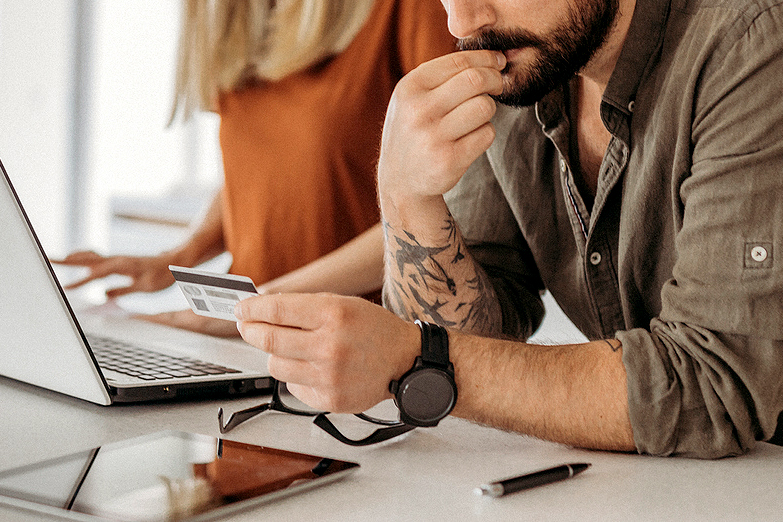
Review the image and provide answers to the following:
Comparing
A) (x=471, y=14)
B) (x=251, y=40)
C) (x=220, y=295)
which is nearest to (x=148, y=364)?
(x=220, y=295)

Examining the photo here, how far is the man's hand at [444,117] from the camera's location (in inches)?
38.9

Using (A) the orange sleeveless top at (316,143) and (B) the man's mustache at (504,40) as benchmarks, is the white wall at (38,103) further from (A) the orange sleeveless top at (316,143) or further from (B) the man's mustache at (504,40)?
(B) the man's mustache at (504,40)

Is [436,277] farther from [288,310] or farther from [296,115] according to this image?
[296,115]

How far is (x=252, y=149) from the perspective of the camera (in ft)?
5.93

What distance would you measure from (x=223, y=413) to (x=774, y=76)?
0.65m

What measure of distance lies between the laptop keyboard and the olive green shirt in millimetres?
474

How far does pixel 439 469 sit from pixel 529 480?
90 mm

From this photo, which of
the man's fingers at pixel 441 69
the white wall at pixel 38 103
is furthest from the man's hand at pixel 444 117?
the white wall at pixel 38 103

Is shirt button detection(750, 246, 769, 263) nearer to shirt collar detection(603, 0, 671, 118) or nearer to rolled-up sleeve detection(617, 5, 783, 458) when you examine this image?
rolled-up sleeve detection(617, 5, 783, 458)

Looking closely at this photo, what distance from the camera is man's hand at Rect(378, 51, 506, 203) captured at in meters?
0.99

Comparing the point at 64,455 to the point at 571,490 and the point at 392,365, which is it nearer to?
the point at 392,365

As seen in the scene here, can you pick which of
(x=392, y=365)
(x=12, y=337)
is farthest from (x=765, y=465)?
(x=12, y=337)

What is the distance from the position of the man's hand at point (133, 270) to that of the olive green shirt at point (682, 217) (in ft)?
2.69

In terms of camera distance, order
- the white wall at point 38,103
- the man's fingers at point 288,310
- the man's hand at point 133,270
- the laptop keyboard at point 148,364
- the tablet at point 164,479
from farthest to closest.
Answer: the white wall at point 38,103
the man's hand at point 133,270
the laptop keyboard at point 148,364
the man's fingers at point 288,310
the tablet at point 164,479
